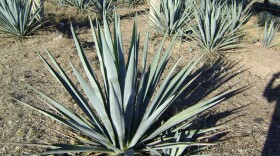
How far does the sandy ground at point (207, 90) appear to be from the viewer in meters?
3.25

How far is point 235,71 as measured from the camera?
511 cm

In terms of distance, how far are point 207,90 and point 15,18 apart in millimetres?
3535

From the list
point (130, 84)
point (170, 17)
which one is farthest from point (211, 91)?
point (130, 84)

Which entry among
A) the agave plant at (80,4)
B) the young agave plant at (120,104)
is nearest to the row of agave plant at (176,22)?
the agave plant at (80,4)

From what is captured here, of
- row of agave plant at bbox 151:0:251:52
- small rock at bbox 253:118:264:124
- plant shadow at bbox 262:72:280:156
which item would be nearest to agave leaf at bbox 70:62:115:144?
plant shadow at bbox 262:72:280:156

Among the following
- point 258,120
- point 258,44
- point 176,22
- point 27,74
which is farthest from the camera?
point 258,44

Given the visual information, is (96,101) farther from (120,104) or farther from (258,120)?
(258,120)

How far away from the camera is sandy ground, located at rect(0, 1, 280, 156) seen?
3.25 meters

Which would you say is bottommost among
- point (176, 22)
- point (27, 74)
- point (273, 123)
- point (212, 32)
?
A: point (273, 123)

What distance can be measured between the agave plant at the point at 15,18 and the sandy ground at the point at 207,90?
19 centimetres

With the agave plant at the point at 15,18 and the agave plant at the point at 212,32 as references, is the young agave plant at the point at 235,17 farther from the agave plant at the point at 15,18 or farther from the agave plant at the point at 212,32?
the agave plant at the point at 15,18

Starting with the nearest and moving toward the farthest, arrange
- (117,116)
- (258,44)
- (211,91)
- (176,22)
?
(117,116) < (211,91) < (176,22) < (258,44)

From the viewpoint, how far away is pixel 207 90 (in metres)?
4.38

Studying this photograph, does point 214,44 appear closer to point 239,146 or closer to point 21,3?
point 239,146
